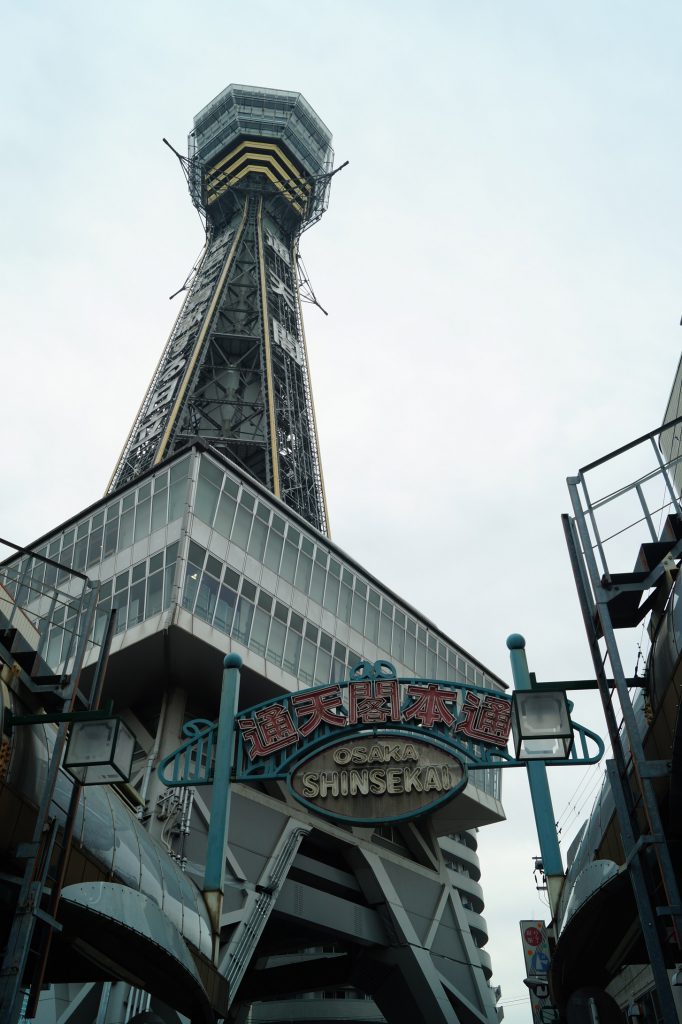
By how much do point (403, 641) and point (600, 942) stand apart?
38.2m

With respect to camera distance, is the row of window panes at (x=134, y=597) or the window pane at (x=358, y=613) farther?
the window pane at (x=358, y=613)

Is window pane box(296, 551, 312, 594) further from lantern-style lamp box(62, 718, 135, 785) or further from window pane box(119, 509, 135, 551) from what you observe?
lantern-style lamp box(62, 718, 135, 785)

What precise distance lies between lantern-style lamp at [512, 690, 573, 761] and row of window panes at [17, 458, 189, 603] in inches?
1318

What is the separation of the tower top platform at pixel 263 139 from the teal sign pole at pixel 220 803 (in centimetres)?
10025

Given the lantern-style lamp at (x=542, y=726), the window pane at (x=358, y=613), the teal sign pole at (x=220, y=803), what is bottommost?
the lantern-style lamp at (x=542, y=726)

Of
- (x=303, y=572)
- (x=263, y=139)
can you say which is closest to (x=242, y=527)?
(x=303, y=572)

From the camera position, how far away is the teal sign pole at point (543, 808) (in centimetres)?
2334

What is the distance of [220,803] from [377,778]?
199 inches

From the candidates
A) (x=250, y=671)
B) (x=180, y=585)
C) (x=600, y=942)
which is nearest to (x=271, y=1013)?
(x=250, y=671)

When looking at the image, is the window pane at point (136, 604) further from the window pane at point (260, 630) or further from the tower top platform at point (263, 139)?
the tower top platform at point (263, 139)

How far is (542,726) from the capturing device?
11102 mm

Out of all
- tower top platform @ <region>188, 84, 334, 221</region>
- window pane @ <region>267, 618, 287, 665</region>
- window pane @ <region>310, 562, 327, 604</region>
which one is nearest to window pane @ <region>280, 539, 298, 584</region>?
window pane @ <region>310, 562, 327, 604</region>

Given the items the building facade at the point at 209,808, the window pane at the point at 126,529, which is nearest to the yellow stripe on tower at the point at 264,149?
the building facade at the point at 209,808

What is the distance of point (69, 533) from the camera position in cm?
4847
